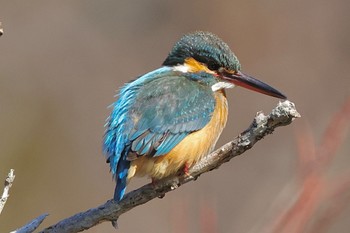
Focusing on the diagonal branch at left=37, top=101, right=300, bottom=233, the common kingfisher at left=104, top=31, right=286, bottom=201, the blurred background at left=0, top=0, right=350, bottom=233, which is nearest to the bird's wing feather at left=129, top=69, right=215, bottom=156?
the common kingfisher at left=104, top=31, right=286, bottom=201

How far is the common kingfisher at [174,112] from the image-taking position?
291cm

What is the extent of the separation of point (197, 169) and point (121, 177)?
0.86ft

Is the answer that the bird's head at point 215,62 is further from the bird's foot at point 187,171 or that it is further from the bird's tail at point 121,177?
the bird's tail at point 121,177

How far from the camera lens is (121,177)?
284cm

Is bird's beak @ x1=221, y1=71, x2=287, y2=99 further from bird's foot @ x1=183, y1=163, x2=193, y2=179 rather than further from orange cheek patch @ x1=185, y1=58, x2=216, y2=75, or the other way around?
bird's foot @ x1=183, y1=163, x2=193, y2=179

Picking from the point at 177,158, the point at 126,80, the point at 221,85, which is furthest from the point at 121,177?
the point at 126,80

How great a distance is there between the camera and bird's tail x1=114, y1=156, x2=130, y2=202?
275cm

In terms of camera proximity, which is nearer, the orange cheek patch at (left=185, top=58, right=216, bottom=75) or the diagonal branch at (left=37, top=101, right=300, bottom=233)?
the diagonal branch at (left=37, top=101, right=300, bottom=233)

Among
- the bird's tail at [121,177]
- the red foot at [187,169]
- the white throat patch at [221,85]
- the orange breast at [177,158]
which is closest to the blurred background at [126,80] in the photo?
the white throat patch at [221,85]

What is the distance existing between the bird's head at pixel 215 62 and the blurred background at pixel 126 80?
5.90ft

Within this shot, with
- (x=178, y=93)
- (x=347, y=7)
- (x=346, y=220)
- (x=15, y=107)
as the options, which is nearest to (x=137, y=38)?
(x=15, y=107)

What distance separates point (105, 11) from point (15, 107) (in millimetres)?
1215

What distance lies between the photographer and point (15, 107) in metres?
5.80

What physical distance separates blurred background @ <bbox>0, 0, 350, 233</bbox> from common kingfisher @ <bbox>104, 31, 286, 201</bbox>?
5.96 feet
